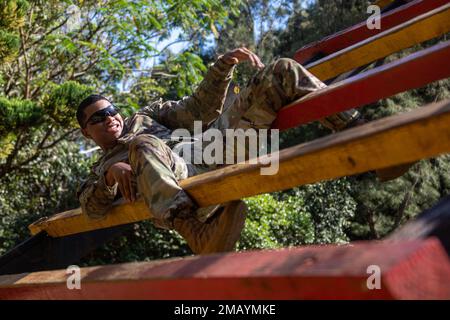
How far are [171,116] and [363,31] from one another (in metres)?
1.26

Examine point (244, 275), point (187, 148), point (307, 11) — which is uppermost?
point (307, 11)

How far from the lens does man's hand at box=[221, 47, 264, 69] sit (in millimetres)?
2912

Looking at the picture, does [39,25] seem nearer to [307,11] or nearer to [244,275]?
[244,275]

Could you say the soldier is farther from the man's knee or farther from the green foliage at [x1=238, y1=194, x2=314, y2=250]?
the green foliage at [x1=238, y1=194, x2=314, y2=250]

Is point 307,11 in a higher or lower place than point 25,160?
higher

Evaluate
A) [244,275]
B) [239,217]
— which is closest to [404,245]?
[244,275]

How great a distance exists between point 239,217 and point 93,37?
24.6 ft

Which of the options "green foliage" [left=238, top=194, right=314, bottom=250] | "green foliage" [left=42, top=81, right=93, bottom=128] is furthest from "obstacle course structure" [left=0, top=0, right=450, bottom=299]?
"green foliage" [left=238, top=194, right=314, bottom=250]

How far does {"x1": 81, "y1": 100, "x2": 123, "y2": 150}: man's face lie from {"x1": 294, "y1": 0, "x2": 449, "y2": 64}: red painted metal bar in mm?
1205

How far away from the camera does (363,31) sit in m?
3.74

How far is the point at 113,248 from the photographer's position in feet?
31.8

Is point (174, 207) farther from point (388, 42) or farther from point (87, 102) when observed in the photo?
point (388, 42)

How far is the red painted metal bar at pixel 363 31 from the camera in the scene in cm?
359

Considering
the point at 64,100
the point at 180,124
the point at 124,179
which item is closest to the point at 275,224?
the point at 64,100
